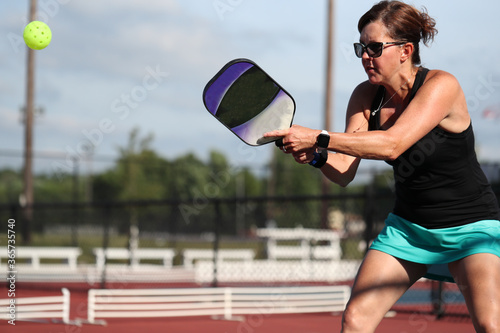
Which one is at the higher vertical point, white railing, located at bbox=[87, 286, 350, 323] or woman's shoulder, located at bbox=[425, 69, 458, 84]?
woman's shoulder, located at bbox=[425, 69, 458, 84]

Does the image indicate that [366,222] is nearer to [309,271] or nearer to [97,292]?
[97,292]

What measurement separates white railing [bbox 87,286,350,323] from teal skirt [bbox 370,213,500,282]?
208 inches

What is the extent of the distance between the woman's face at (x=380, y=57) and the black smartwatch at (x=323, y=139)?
50 centimetres

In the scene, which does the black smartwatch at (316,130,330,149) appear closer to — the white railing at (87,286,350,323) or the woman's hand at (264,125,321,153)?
the woman's hand at (264,125,321,153)

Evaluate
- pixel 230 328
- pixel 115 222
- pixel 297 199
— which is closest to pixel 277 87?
pixel 230 328

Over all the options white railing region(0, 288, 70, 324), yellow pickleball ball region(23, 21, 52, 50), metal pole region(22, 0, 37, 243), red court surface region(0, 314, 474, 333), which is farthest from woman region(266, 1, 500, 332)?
metal pole region(22, 0, 37, 243)

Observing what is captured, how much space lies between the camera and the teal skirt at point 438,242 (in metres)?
3.15

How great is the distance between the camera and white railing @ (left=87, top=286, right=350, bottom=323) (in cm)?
816

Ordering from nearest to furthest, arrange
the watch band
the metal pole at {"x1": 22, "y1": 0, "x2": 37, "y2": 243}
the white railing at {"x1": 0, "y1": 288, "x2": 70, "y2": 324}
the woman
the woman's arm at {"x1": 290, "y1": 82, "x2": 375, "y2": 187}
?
the woman
the watch band
the woman's arm at {"x1": 290, "y1": 82, "x2": 375, "y2": 187}
the white railing at {"x1": 0, "y1": 288, "x2": 70, "y2": 324}
the metal pole at {"x1": 22, "y1": 0, "x2": 37, "y2": 243}

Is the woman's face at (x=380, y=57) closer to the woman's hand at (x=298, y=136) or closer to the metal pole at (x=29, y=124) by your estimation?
the woman's hand at (x=298, y=136)

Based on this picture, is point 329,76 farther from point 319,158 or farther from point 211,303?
point 319,158

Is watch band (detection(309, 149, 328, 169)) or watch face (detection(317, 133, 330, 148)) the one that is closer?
watch face (detection(317, 133, 330, 148))

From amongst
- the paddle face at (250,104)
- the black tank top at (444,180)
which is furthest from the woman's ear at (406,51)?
the paddle face at (250,104)

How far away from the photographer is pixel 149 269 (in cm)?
1430
